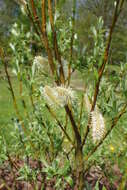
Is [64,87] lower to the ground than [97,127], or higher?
higher

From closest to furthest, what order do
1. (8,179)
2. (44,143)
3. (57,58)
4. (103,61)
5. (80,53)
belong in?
(103,61) < (57,58) < (80,53) < (44,143) < (8,179)

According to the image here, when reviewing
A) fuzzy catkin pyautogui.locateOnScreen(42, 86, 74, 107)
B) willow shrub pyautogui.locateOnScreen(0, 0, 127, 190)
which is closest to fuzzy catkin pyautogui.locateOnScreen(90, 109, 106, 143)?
willow shrub pyautogui.locateOnScreen(0, 0, 127, 190)

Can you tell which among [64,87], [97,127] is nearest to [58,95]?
[64,87]

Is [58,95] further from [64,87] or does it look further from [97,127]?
[97,127]

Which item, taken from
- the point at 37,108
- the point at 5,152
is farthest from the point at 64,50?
the point at 5,152

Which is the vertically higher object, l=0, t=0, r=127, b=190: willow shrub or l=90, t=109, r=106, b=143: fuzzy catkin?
l=0, t=0, r=127, b=190: willow shrub

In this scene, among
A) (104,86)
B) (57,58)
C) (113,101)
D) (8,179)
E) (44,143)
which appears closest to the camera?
(57,58)

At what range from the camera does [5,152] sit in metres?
1.44

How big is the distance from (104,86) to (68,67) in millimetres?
306

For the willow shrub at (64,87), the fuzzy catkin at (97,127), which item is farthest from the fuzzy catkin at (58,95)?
the fuzzy catkin at (97,127)

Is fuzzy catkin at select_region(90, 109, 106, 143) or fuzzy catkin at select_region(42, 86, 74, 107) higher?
fuzzy catkin at select_region(42, 86, 74, 107)

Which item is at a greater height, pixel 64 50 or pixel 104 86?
pixel 64 50

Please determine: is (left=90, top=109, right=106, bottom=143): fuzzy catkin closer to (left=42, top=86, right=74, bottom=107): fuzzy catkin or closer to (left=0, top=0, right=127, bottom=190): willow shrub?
(left=0, top=0, right=127, bottom=190): willow shrub

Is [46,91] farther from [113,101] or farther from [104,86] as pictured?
[104,86]
